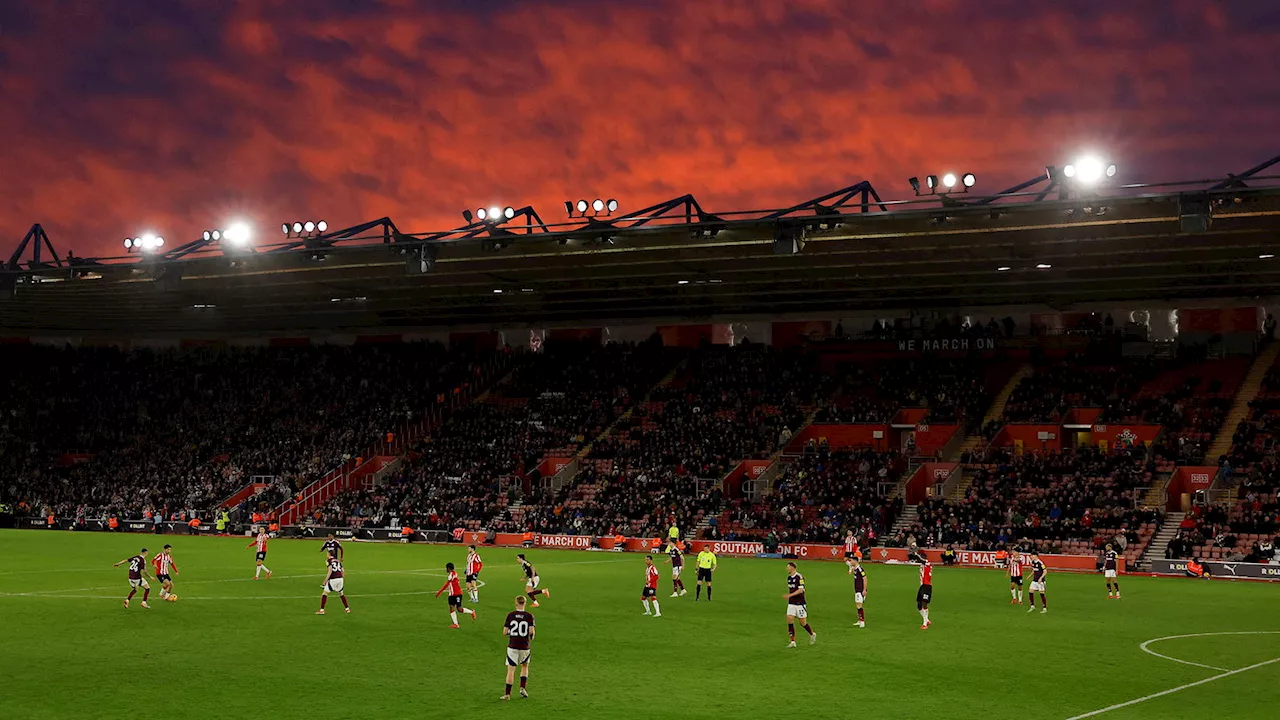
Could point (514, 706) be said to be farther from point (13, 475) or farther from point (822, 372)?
point (13, 475)

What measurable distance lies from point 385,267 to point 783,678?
116 ft

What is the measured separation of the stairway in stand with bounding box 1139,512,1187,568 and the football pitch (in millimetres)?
4898

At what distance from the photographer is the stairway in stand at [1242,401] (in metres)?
53.1

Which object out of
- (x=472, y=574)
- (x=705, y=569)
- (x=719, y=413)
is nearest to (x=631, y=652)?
(x=472, y=574)

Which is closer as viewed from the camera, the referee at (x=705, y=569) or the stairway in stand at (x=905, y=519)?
the referee at (x=705, y=569)

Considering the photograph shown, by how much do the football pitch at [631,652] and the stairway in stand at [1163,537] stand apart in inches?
193

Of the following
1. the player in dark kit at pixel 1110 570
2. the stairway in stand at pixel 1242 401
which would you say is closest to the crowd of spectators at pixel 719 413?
the stairway in stand at pixel 1242 401

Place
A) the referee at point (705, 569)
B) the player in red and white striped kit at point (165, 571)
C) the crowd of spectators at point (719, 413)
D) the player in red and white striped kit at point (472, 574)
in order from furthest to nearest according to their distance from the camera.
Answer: the crowd of spectators at point (719, 413)
the referee at point (705, 569)
the player in red and white striped kit at point (165, 571)
the player in red and white striped kit at point (472, 574)

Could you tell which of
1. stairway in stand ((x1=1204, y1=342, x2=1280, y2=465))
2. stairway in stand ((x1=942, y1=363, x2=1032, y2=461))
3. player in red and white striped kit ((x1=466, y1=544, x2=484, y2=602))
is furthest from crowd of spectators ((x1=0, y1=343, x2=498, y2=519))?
stairway in stand ((x1=1204, y1=342, x2=1280, y2=465))

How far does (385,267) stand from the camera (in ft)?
176

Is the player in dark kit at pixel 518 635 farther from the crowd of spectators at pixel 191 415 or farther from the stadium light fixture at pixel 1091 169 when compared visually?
the crowd of spectators at pixel 191 415

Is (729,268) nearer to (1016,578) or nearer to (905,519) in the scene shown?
(905,519)

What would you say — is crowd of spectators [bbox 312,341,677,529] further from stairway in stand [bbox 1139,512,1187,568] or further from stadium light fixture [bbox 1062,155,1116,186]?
stadium light fixture [bbox 1062,155,1116,186]

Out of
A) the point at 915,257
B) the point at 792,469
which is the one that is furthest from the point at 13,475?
the point at 915,257
